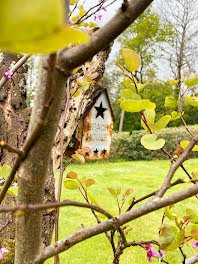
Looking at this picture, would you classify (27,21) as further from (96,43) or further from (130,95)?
(130,95)

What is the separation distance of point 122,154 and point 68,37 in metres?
8.67

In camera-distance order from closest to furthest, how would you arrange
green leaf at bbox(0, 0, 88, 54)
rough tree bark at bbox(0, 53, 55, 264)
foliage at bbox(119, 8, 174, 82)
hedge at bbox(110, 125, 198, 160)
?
1. green leaf at bbox(0, 0, 88, 54)
2. rough tree bark at bbox(0, 53, 55, 264)
3. hedge at bbox(110, 125, 198, 160)
4. foliage at bbox(119, 8, 174, 82)

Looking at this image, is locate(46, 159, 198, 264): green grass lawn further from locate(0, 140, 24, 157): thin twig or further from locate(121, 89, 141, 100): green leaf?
locate(0, 140, 24, 157): thin twig

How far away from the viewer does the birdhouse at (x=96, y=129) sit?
117 inches

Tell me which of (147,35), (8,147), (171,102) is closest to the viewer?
(8,147)

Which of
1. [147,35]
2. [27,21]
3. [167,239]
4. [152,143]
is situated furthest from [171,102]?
[147,35]

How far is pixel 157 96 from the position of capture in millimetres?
13594

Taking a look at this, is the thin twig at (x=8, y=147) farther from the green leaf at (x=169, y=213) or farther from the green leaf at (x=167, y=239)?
the green leaf at (x=169, y=213)

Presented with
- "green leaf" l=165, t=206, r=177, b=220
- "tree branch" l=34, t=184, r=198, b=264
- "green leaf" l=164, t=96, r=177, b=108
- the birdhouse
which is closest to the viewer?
"tree branch" l=34, t=184, r=198, b=264

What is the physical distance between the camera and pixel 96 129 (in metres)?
3.18

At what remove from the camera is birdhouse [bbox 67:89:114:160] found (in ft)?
9.75

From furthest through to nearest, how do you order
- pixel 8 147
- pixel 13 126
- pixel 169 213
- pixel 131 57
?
pixel 13 126 < pixel 169 213 < pixel 131 57 < pixel 8 147

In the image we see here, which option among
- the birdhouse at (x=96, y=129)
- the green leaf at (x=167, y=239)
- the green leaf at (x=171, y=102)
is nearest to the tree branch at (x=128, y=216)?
the green leaf at (x=167, y=239)

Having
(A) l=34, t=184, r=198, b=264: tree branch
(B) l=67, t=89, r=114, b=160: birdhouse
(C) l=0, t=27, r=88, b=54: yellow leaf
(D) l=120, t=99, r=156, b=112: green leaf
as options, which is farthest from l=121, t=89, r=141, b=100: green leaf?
(B) l=67, t=89, r=114, b=160: birdhouse
